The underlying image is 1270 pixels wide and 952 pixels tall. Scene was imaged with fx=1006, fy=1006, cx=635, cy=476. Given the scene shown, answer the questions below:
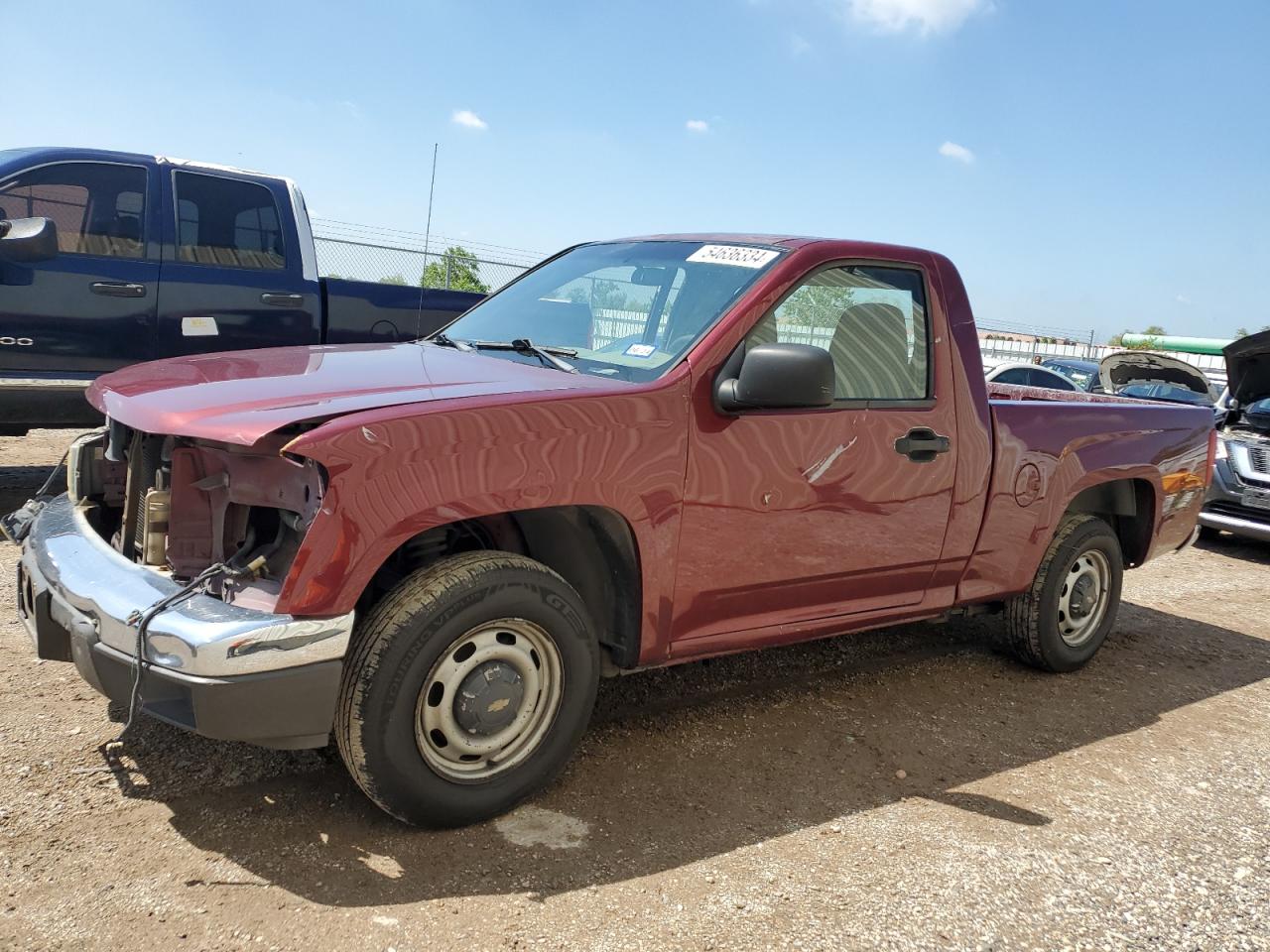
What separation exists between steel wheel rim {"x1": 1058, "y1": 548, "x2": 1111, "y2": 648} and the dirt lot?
0.55 m

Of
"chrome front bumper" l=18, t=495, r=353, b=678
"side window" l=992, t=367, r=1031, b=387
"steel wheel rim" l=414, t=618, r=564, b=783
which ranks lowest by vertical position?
"steel wheel rim" l=414, t=618, r=564, b=783

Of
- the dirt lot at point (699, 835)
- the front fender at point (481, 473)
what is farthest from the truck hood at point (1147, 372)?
the front fender at point (481, 473)

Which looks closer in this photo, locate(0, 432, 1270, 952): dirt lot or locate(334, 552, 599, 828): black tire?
locate(0, 432, 1270, 952): dirt lot

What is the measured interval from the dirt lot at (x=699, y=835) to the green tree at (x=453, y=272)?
12473 mm

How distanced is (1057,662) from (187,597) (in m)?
4.02

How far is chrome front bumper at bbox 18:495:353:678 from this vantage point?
2.49 metres

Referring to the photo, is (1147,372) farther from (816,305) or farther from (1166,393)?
(816,305)

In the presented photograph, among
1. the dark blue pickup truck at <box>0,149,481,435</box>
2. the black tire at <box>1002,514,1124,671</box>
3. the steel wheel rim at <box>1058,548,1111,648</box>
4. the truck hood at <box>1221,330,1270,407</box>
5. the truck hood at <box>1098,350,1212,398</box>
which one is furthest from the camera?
the truck hood at <box>1098,350,1212,398</box>

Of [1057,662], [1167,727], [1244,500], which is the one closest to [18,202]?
[1057,662]

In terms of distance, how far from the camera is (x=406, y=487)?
2.65 m

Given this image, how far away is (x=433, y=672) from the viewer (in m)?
2.80

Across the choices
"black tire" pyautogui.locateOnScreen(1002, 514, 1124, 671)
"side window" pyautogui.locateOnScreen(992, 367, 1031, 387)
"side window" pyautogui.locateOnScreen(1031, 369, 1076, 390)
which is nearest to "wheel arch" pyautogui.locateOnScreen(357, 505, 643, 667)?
"black tire" pyautogui.locateOnScreen(1002, 514, 1124, 671)

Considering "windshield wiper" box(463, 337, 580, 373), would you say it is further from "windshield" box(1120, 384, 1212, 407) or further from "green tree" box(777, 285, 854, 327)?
"windshield" box(1120, 384, 1212, 407)

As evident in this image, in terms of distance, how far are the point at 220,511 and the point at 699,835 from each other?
1.72 m
